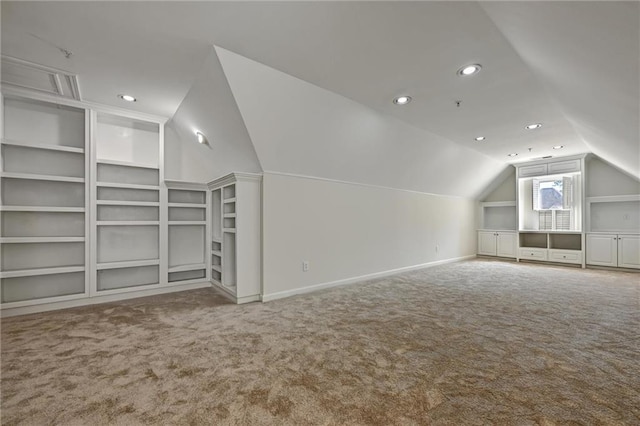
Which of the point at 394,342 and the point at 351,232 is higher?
the point at 351,232


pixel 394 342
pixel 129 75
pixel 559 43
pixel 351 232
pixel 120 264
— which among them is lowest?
pixel 394 342

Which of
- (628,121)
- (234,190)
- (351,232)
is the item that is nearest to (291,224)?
(234,190)

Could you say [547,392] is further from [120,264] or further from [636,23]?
[120,264]

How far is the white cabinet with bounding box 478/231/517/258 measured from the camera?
6.99 metres

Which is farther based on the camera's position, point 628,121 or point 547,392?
point 628,121

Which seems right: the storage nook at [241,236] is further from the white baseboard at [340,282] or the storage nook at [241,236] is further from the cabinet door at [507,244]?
the cabinet door at [507,244]

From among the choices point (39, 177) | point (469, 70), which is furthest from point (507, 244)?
point (39, 177)

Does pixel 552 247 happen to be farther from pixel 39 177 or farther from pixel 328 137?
pixel 39 177

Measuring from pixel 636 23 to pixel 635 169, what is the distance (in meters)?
4.96

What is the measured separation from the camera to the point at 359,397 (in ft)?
5.29

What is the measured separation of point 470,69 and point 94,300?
5.11 m

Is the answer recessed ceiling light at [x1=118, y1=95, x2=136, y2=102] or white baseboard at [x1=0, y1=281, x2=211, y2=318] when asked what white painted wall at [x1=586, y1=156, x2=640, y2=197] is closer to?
white baseboard at [x1=0, y1=281, x2=211, y2=318]

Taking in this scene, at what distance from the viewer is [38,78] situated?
2896mm

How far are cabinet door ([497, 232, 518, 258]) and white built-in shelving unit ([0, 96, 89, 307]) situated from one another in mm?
8595
